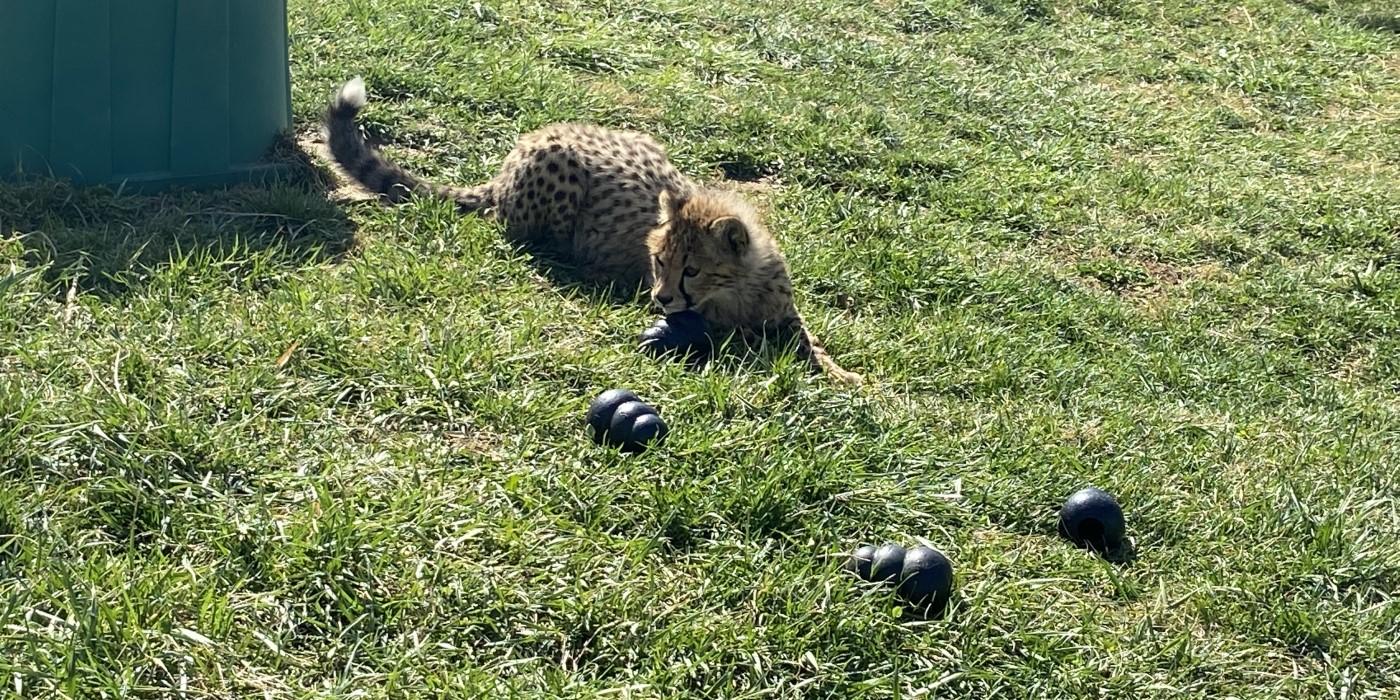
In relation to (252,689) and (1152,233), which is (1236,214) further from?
(252,689)

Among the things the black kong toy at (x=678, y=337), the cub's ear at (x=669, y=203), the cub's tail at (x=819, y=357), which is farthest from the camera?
the cub's ear at (x=669, y=203)

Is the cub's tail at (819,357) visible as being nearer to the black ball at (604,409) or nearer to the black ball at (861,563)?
the black ball at (604,409)

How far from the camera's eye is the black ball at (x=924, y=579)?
322cm

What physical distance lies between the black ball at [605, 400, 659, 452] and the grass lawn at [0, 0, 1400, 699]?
7cm

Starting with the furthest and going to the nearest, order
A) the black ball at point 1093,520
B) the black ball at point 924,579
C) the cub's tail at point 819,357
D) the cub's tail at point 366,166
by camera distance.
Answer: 1. the cub's tail at point 366,166
2. the cub's tail at point 819,357
3. the black ball at point 1093,520
4. the black ball at point 924,579

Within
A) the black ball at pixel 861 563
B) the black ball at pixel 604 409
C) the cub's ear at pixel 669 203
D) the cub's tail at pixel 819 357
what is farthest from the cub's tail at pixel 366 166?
the black ball at pixel 861 563

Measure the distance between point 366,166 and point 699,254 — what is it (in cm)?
139

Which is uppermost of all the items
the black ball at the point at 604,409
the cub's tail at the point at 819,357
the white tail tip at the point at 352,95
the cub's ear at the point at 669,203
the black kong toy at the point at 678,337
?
the white tail tip at the point at 352,95

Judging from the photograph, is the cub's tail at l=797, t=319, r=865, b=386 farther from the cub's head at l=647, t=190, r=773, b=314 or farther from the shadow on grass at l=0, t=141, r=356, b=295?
the shadow on grass at l=0, t=141, r=356, b=295

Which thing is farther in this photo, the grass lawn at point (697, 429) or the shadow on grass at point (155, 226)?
the shadow on grass at point (155, 226)

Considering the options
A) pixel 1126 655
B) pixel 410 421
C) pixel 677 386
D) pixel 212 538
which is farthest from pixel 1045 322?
pixel 212 538

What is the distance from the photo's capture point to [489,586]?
10.0ft

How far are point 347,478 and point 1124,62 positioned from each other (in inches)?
253

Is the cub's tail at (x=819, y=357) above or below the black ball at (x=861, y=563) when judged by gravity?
below
